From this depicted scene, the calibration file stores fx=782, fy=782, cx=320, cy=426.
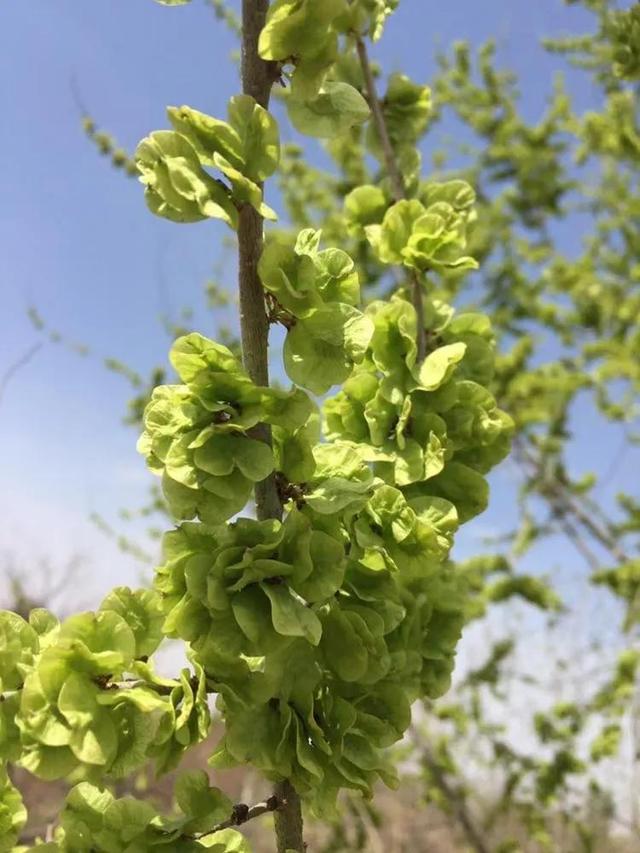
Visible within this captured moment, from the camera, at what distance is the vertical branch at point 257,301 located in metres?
0.83

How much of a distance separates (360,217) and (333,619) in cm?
86

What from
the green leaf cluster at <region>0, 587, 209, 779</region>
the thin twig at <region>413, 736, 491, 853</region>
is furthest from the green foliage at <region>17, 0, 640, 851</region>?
the thin twig at <region>413, 736, 491, 853</region>

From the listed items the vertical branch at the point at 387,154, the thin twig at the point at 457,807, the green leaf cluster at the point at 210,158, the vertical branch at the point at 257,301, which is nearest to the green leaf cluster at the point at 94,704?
the vertical branch at the point at 257,301

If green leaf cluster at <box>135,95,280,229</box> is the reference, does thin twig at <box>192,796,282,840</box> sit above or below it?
below

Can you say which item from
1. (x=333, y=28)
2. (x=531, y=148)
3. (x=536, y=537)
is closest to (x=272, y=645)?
(x=333, y=28)

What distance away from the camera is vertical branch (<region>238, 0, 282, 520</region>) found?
833 mm

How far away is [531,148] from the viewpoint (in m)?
6.40

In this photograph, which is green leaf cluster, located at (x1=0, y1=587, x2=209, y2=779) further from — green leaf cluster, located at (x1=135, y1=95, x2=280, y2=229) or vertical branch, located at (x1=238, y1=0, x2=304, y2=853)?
green leaf cluster, located at (x1=135, y1=95, x2=280, y2=229)

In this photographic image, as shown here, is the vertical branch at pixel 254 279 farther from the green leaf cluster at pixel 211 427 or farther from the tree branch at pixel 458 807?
the tree branch at pixel 458 807

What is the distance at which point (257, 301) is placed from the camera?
0.84m

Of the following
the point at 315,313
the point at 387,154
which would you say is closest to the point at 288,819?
the point at 315,313

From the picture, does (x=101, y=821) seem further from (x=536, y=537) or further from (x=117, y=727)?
(x=536, y=537)

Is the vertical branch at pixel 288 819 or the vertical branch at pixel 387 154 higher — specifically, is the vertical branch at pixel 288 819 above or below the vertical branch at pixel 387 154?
below

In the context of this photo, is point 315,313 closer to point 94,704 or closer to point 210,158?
point 210,158
